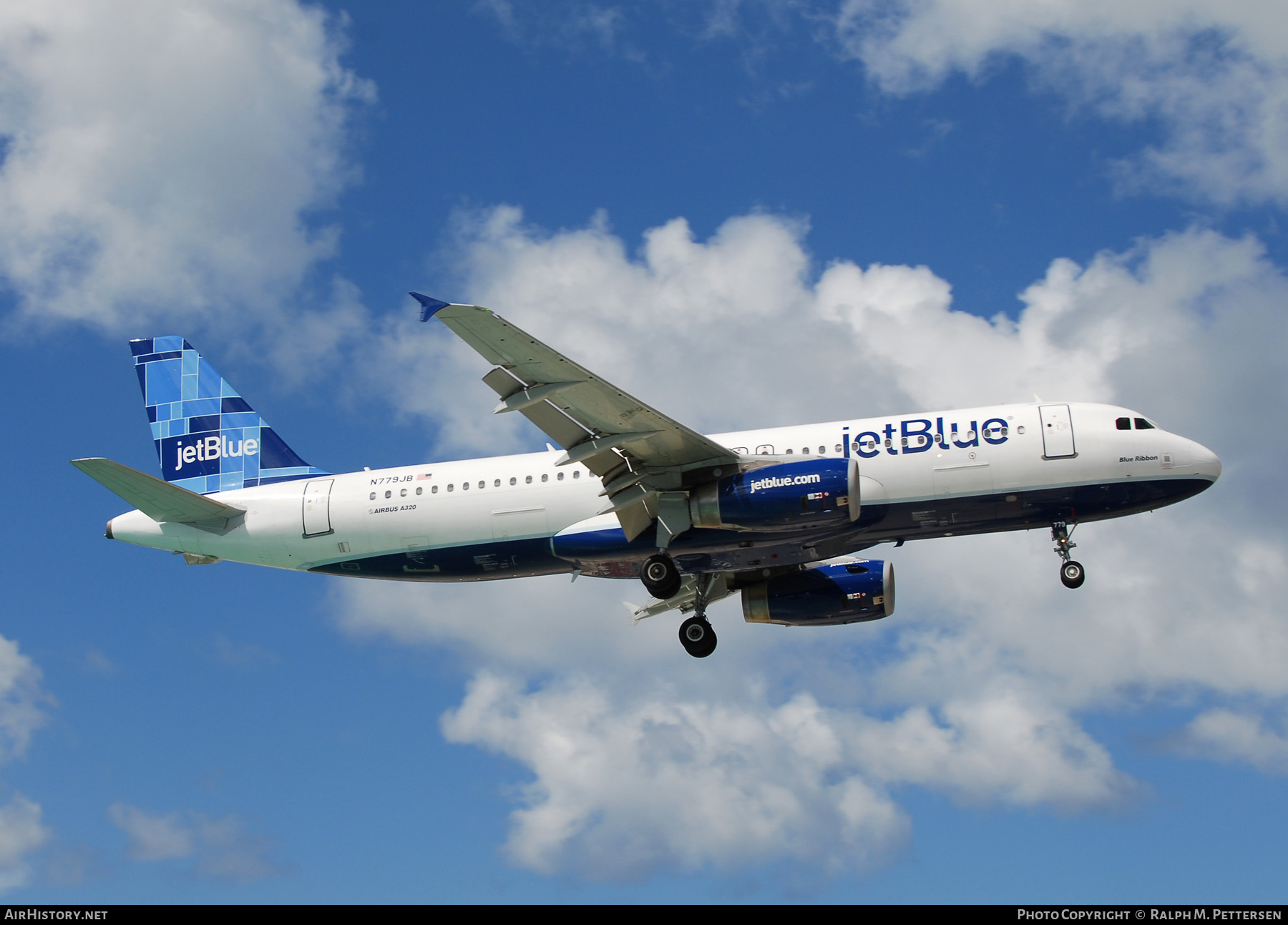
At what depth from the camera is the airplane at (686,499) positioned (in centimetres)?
3081

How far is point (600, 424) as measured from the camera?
30.7m

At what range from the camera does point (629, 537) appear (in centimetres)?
3306

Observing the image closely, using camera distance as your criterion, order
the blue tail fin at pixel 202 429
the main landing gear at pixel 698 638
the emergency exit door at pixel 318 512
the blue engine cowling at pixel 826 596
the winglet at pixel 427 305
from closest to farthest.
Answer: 1. the winglet at pixel 427 305
2. the emergency exit door at pixel 318 512
3. the main landing gear at pixel 698 638
4. the blue engine cowling at pixel 826 596
5. the blue tail fin at pixel 202 429

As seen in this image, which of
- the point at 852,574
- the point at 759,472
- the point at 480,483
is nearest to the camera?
the point at 759,472

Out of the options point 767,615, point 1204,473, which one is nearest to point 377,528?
point 767,615

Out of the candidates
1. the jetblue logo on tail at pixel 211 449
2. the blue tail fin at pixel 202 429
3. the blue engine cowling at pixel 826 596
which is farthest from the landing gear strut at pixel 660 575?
the jetblue logo on tail at pixel 211 449

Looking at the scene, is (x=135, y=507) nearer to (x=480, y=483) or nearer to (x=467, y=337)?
(x=480, y=483)

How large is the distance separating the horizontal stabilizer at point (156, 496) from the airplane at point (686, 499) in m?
0.07

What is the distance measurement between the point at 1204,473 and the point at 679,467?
13720mm

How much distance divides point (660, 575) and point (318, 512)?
1046 centimetres

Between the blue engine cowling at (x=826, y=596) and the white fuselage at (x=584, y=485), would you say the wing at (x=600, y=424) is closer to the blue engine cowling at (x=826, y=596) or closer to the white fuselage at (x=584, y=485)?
the white fuselage at (x=584, y=485)

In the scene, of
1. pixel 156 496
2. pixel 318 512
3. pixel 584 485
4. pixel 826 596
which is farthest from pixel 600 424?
pixel 156 496

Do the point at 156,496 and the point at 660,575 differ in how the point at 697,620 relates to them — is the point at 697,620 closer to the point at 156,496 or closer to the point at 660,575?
the point at 660,575

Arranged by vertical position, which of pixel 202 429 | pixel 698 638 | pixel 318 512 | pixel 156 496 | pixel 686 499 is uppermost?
pixel 202 429
